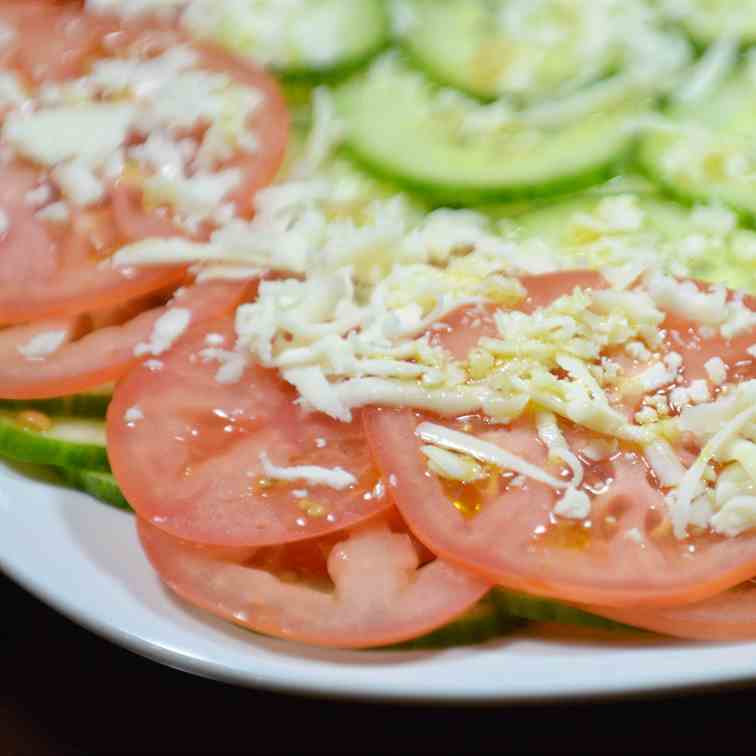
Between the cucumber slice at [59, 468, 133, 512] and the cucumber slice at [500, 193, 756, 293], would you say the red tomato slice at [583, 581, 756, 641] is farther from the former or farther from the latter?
the cucumber slice at [59, 468, 133, 512]

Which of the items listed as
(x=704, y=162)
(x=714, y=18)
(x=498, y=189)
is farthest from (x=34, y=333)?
(x=714, y=18)

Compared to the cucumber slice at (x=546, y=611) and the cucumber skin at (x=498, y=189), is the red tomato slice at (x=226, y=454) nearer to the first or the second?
the cucumber slice at (x=546, y=611)

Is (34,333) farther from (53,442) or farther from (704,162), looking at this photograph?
(704,162)

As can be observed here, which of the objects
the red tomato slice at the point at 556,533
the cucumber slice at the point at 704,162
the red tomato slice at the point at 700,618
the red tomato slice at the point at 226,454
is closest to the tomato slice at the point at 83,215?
the red tomato slice at the point at 226,454

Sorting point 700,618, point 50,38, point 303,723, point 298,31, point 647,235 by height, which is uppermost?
point 50,38

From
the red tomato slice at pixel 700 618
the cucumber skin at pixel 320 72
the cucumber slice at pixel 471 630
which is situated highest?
the cucumber skin at pixel 320 72

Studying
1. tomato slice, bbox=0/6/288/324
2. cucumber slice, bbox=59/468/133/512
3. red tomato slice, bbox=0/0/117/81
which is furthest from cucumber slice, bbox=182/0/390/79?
cucumber slice, bbox=59/468/133/512
